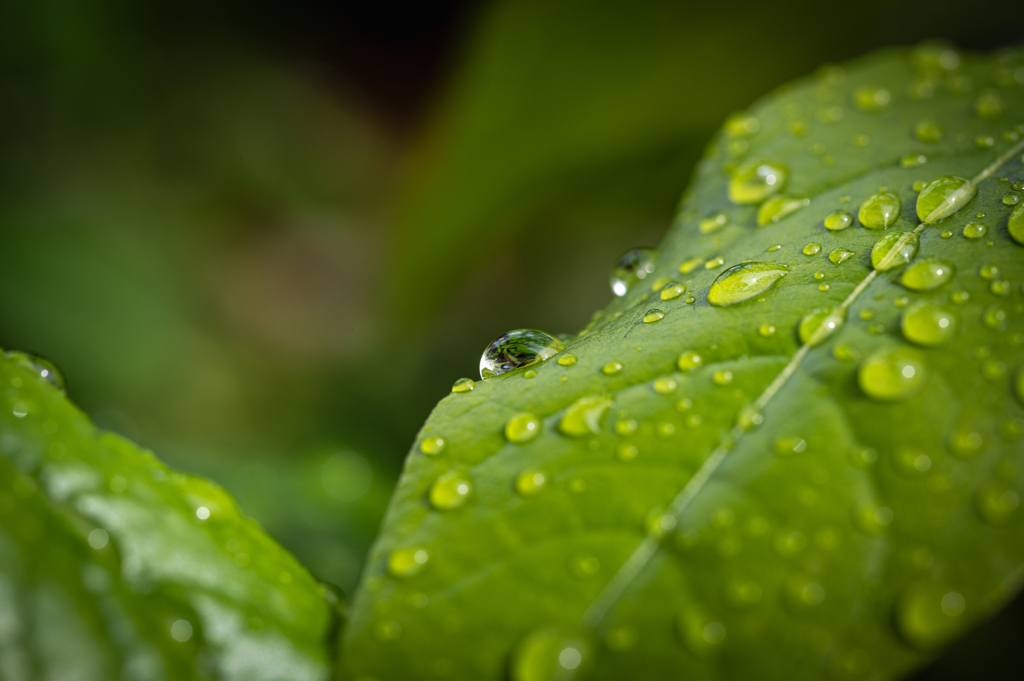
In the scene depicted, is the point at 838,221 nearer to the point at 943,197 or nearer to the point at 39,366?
the point at 943,197

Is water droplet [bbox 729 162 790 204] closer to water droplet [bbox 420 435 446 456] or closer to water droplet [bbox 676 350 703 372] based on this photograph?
water droplet [bbox 676 350 703 372]

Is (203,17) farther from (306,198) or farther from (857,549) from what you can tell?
(857,549)

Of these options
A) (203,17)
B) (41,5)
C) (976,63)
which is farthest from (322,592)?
(203,17)

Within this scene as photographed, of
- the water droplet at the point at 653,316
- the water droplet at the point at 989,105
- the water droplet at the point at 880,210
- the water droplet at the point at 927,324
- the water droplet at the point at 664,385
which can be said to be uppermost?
the water droplet at the point at 989,105

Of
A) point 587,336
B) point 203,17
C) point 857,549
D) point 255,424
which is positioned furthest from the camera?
point 203,17

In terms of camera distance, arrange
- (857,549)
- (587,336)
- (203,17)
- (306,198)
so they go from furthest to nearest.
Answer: (306,198) → (203,17) → (587,336) → (857,549)

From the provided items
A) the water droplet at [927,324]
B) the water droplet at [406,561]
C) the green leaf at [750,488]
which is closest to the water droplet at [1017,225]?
the green leaf at [750,488]

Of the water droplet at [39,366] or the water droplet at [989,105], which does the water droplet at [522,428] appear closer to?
the water droplet at [39,366]

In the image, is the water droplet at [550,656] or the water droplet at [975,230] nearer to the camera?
the water droplet at [550,656]
